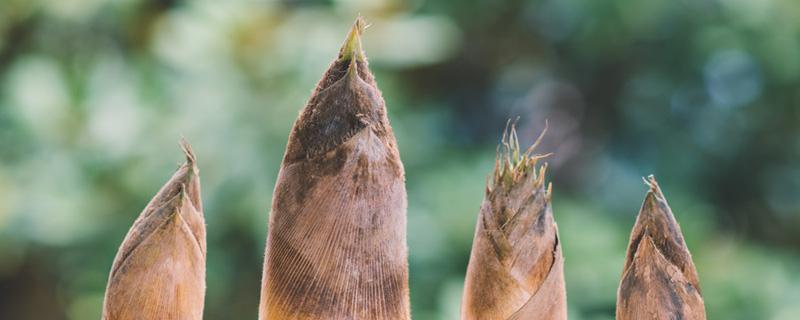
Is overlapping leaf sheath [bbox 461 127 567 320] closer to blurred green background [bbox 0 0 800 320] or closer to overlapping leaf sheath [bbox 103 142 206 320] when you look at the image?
overlapping leaf sheath [bbox 103 142 206 320]

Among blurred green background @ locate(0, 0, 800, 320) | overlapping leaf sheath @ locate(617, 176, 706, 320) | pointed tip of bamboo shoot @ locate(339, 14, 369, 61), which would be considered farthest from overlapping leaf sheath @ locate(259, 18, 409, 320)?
blurred green background @ locate(0, 0, 800, 320)

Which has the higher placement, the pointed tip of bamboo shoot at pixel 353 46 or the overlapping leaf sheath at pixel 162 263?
the pointed tip of bamboo shoot at pixel 353 46

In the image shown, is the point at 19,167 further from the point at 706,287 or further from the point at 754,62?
the point at 754,62

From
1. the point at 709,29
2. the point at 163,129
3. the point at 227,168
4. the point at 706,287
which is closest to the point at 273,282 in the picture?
the point at 227,168

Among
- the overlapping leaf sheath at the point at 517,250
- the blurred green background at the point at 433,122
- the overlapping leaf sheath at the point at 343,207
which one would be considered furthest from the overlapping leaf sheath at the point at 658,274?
the blurred green background at the point at 433,122

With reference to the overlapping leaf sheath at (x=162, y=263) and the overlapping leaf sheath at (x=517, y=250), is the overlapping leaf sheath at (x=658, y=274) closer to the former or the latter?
the overlapping leaf sheath at (x=517, y=250)

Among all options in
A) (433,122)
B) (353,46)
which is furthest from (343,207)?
(433,122)
